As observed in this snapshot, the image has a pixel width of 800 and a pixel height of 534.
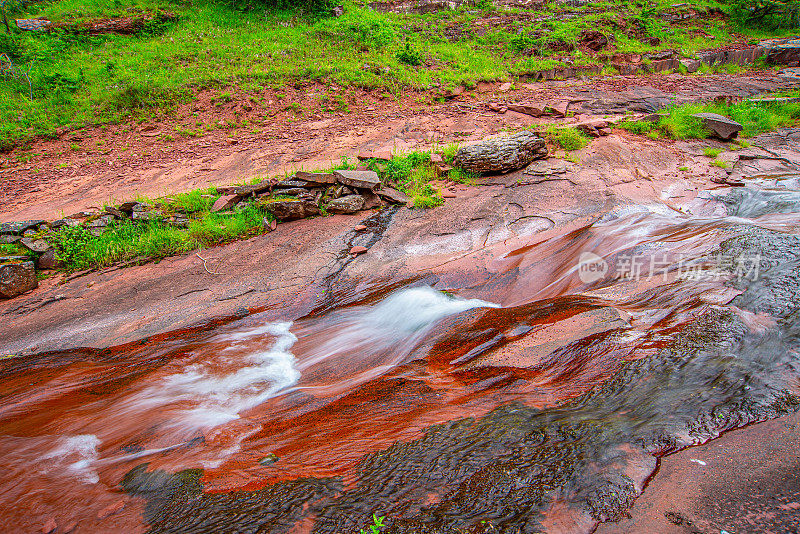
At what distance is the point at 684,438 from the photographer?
262cm

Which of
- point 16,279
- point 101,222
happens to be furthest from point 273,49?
point 16,279

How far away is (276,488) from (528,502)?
1.68 meters

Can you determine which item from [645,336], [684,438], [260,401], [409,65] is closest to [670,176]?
[645,336]

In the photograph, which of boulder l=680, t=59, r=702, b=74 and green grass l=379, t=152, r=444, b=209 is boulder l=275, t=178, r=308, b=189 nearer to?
green grass l=379, t=152, r=444, b=209

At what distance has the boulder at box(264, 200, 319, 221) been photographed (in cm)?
789

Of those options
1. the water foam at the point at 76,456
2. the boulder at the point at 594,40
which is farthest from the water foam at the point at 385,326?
the boulder at the point at 594,40

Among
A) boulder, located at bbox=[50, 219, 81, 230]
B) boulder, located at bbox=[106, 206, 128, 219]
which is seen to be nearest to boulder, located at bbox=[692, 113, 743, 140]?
boulder, located at bbox=[106, 206, 128, 219]

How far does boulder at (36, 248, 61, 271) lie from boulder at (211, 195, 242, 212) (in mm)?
2813

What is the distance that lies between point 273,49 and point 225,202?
9.35m

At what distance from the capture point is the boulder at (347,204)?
7.95 m

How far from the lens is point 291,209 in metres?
7.93

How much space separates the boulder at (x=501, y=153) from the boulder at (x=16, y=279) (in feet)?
27.5

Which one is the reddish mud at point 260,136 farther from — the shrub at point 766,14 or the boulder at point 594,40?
the shrub at point 766,14

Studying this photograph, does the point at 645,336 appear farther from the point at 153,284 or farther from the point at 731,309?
the point at 153,284
